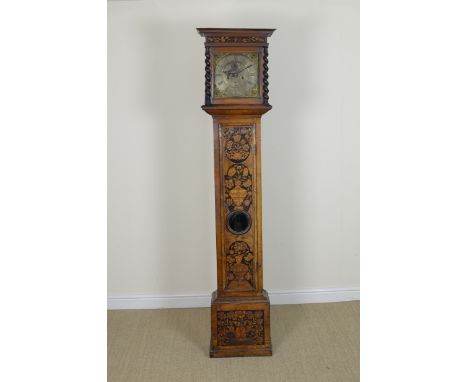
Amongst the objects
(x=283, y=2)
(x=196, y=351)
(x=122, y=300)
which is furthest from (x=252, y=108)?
(x=122, y=300)

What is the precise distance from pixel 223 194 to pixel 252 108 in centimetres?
53

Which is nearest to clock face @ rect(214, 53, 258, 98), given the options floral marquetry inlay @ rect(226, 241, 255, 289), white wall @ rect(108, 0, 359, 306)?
white wall @ rect(108, 0, 359, 306)

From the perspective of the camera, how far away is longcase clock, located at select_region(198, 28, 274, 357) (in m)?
2.75

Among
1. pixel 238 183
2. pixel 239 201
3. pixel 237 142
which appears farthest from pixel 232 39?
pixel 239 201

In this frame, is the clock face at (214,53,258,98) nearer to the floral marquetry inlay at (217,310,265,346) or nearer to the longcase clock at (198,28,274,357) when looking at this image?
the longcase clock at (198,28,274,357)

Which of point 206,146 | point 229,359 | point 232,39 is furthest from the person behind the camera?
point 206,146

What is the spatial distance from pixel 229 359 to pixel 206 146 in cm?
152

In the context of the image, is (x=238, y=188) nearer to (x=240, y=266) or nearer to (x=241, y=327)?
(x=240, y=266)

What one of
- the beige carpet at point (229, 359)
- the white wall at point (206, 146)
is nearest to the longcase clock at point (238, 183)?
the beige carpet at point (229, 359)

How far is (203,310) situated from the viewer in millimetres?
3604

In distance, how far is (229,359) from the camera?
9.36 feet

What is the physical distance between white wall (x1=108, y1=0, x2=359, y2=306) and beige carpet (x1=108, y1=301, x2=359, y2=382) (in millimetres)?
263

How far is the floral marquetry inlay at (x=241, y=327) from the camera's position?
2.90 m
